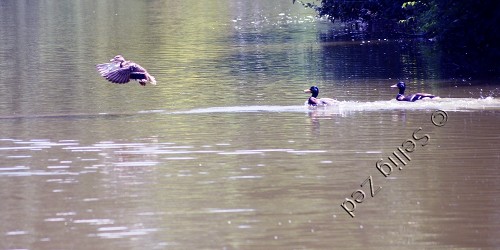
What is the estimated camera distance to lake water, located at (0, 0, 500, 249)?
1424cm

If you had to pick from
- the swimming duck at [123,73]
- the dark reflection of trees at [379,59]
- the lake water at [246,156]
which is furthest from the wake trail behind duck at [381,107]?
the dark reflection of trees at [379,59]

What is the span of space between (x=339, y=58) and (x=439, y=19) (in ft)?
16.4

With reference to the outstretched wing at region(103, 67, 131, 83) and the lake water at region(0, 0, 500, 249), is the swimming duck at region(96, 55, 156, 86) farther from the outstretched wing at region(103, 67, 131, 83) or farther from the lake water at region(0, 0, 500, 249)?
the lake water at region(0, 0, 500, 249)

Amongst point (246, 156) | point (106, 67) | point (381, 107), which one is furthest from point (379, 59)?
point (246, 156)

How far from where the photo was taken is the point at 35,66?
36094 mm

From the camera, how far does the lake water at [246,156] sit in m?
14.2

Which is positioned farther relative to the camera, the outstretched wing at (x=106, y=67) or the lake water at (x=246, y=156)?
the outstretched wing at (x=106, y=67)

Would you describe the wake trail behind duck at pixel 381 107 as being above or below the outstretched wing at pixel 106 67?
below

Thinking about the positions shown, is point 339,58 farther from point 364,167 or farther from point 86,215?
point 86,215

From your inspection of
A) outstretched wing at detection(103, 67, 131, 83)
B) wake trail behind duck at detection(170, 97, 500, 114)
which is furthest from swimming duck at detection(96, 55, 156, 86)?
wake trail behind duck at detection(170, 97, 500, 114)

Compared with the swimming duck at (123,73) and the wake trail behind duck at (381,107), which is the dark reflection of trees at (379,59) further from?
the swimming duck at (123,73)

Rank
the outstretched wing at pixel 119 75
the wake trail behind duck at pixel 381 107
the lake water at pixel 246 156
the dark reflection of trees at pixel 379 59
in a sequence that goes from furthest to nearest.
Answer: the dark reflection of trees at pixel 379 59 → the wake trail behind duck at pixel 381 107 → the outstretched wing at pixel 119 75 → the lake water at pixel 246 156

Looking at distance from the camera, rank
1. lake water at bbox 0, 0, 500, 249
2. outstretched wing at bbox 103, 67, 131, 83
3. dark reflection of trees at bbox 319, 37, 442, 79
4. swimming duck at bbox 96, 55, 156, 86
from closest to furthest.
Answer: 1. lake water at bbox 0, 0, 500, 249
2. swimming duck at bbox 96, 55, 156, 86
3. outstretched wing at bbox 103, 67, 131, 83
4. dark reflection of trees at bbox 319, 37, 442, 79

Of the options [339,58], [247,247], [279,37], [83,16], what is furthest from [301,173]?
[83,16]
